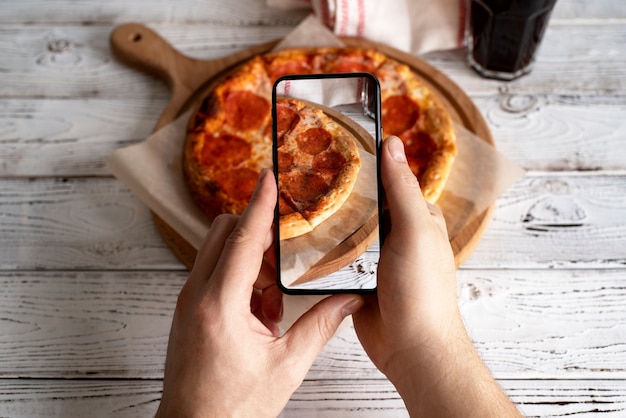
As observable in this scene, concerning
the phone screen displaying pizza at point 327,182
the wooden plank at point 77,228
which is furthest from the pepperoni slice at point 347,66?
the wooden plank at point 77,228

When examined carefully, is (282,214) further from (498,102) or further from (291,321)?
(498,102)

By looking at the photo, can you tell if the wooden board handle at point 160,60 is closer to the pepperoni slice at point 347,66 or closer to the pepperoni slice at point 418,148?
the pepperoni slice at point 347,66

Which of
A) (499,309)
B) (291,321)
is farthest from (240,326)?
(499,309)

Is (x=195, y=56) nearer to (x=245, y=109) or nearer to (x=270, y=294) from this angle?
(x=245, y=109)

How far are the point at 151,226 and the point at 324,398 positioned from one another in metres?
0.64

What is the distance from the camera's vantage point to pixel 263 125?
1709 millimetres

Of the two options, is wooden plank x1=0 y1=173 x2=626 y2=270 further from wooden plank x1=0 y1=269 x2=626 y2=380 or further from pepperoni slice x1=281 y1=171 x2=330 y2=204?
pepperoni slice x1=281 y1=171 x2=330 y2=204

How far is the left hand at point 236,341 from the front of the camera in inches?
40.2

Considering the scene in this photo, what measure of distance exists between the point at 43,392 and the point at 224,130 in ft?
2.60

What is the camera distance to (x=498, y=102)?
70.7 inches

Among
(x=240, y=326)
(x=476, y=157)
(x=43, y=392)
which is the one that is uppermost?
(x=240, y=326)

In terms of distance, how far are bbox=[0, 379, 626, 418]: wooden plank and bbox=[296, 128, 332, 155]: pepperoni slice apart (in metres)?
0.56

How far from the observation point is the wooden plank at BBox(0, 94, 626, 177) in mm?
1709

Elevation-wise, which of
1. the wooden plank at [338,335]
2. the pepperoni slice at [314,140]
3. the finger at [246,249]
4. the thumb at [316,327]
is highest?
the pepperoni slice at [314,140]
